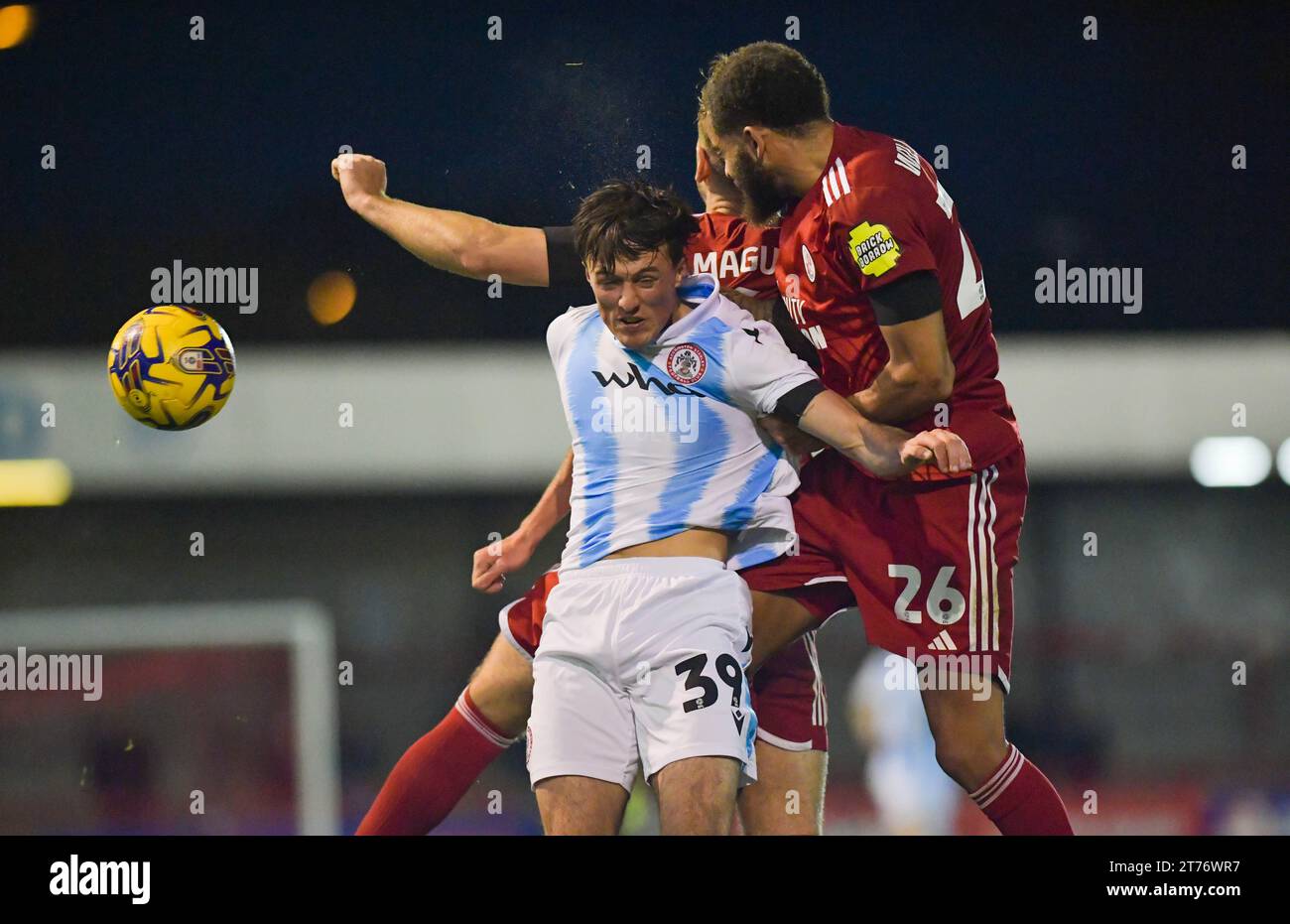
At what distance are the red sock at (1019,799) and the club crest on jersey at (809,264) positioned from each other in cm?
139

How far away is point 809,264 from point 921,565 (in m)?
0.87

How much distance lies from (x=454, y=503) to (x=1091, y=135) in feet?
8.30

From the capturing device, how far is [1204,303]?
16.5 ft

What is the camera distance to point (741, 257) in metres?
3.91

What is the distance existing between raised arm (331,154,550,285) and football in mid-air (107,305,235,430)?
24.1 inches

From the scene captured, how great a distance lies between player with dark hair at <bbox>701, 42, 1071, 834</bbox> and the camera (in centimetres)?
376

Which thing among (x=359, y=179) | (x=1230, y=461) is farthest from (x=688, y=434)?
(x=1230, y=461)

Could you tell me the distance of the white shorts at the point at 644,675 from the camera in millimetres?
3451

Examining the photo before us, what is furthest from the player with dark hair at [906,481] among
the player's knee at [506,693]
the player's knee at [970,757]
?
the player's knee at [506,693]

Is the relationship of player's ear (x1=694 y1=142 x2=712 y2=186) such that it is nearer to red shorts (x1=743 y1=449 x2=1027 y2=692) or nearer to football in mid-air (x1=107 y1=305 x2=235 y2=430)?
red shorts (x1=743 y1=449 x2=1027 y2=692)

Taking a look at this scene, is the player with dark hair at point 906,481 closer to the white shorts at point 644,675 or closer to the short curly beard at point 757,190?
the short curly beard at point 757,190

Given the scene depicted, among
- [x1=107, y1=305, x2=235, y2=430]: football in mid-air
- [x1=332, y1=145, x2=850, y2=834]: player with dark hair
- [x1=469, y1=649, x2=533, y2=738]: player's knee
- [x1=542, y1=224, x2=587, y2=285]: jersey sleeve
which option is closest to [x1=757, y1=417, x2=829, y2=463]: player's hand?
[x1=332, y1=145, x2=850, y2=834]: player with dark hair
